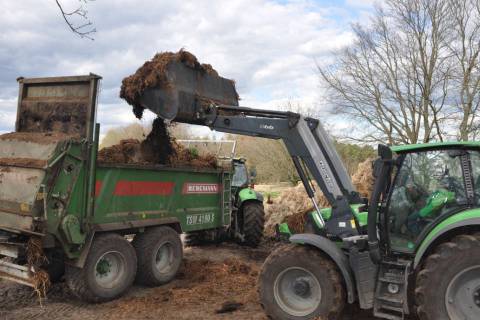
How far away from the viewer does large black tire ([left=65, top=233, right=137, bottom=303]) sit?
20.0 ft

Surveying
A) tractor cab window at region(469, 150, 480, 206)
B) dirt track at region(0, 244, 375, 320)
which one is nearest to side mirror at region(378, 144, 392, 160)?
tractor cab window at region(469, 150, 480, 206)

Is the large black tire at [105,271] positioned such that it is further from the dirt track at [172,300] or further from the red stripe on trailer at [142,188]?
the red stripe on trailer at [142,188]

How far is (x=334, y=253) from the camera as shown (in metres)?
5.06

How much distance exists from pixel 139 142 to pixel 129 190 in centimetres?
102

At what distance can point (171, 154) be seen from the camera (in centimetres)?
792

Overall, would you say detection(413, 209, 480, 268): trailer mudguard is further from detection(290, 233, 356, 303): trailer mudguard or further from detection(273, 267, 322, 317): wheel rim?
detection(273, 267, 322, 317): wheel rim

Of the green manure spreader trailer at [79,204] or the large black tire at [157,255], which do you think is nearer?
the green manure spreader trailer at [79,204]

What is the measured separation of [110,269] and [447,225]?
4284 mm

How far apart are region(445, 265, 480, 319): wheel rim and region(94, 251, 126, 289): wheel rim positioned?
13.6 feet

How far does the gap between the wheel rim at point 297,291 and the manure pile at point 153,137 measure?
286 cm

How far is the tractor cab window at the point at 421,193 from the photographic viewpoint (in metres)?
4.61

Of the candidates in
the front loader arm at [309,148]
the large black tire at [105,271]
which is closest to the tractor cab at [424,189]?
the front loader arm at [309,148]

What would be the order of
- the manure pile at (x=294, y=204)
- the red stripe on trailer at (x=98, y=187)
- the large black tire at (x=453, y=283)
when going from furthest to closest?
the manure pile at (x=294, y=204), the red stripe on trailer at (x=98, y=187), the large black tire at (x=453, y=283)

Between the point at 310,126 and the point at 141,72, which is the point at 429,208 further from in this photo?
the point at 141,72
